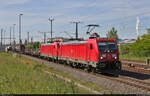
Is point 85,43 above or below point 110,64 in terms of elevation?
above

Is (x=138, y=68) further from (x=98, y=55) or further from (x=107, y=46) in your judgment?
(x=98, y=55)

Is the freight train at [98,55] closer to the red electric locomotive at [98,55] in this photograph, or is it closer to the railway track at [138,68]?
the red electric locomotive at [98,55]

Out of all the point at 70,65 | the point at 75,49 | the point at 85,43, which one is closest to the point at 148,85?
the point at 85,43

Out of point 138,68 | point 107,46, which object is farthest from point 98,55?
point 138,68

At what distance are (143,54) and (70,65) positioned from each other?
2002cm

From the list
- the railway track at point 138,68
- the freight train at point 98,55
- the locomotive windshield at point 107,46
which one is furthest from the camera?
the railway track at point 138,68

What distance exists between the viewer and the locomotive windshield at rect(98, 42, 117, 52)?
20.2 m

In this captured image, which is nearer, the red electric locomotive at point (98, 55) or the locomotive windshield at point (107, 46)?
the red electric locomotive at point (98, 55)

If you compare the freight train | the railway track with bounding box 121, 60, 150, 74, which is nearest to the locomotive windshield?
the freight train

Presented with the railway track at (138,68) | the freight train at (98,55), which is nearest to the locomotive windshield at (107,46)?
the freight train at (98,55)

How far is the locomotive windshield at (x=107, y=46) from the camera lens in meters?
20.2

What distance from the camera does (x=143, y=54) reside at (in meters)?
44.7

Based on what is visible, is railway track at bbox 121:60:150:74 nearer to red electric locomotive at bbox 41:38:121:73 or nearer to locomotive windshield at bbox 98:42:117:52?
red electric locomotive at bbox 41:38:121:73

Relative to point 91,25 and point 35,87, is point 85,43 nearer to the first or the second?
point 91,25
